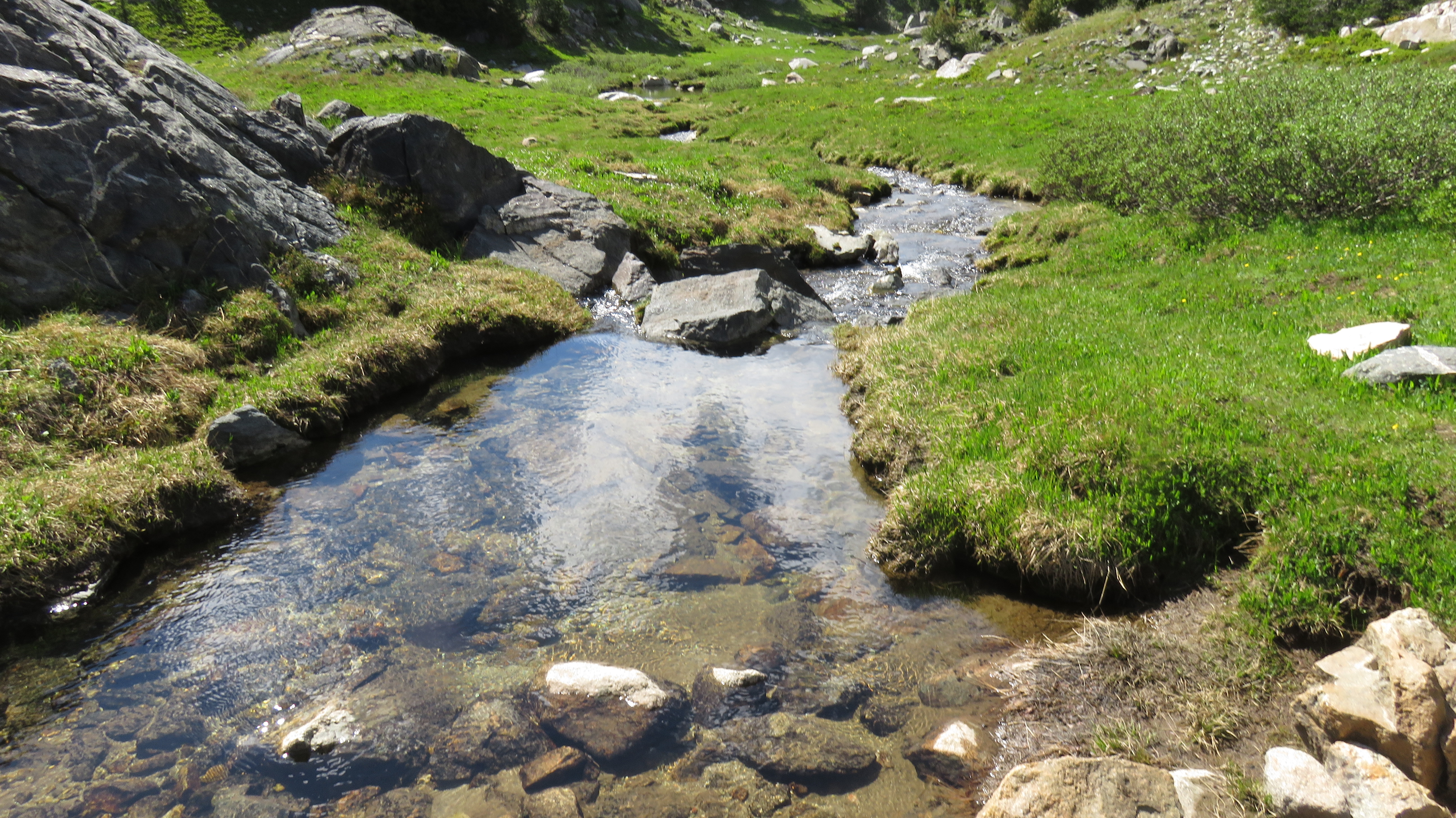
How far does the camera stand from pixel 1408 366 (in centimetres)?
895

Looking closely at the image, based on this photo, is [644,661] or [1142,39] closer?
[644,661]

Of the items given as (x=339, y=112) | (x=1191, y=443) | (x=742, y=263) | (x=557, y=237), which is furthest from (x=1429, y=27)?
(x=339, y=112)

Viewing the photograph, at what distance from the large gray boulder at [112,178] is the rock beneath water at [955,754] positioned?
49.5 ft

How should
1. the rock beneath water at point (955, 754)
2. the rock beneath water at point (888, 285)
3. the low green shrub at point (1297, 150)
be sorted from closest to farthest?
the rock beneath water at point (955, 754), the low green shrub at point (1297, 150), the rock beneath water at point (888, 285)

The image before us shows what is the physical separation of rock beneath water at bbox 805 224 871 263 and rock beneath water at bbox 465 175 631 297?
20.1ft

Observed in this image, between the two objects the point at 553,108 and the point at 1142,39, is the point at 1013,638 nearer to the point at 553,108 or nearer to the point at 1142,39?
the point at 553,108

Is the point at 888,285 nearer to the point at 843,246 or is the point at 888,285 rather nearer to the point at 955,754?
the point at 843,246

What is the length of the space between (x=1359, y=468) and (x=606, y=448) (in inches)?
383

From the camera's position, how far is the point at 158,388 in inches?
480

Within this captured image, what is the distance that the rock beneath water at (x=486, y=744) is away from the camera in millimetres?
6520

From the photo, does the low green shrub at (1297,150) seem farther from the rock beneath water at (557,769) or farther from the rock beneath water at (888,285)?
the rock beneath water at (557,769)

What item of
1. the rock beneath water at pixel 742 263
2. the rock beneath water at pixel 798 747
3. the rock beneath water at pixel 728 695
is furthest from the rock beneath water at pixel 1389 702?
the rock beneath water at pixel 742 263

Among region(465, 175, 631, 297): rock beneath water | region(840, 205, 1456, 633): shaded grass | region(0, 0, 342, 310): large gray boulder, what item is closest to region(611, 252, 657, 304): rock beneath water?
region(465, 175, 631, 297): rock beneath water

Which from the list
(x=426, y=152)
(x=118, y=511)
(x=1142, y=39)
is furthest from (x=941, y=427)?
(x=1142, y=39)
